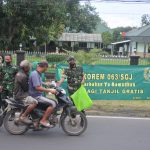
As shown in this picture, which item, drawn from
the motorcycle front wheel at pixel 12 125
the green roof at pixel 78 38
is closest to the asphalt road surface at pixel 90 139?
the motorcycle front wheel at pixel 12 125

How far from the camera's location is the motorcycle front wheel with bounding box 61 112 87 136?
8133mm

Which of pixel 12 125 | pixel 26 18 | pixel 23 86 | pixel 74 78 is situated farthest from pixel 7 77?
pixel 26 18

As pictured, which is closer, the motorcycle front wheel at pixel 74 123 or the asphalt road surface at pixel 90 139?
the asphalt road surface at pixel 90 139

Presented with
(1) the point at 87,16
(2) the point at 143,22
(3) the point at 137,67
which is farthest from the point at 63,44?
(3) the point at 137,67

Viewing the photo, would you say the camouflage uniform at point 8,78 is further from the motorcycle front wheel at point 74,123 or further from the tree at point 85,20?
the tree at point 85,20

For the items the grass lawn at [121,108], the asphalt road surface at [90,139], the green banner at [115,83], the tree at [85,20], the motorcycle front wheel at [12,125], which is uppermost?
the tree at [85,20]

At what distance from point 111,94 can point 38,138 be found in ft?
14.7

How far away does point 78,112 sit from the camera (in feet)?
26.6

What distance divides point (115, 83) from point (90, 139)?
4.28 m

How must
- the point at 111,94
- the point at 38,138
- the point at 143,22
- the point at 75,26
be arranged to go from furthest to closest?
the point at 143,22 → the point at 75,26 → the point at 111,94 → the point at 38,138

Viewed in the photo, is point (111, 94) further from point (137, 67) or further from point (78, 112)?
point (78, 112)

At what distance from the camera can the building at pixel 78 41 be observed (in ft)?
244

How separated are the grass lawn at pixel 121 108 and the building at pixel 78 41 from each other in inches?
2383

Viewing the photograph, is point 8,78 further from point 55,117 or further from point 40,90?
point 55,117
